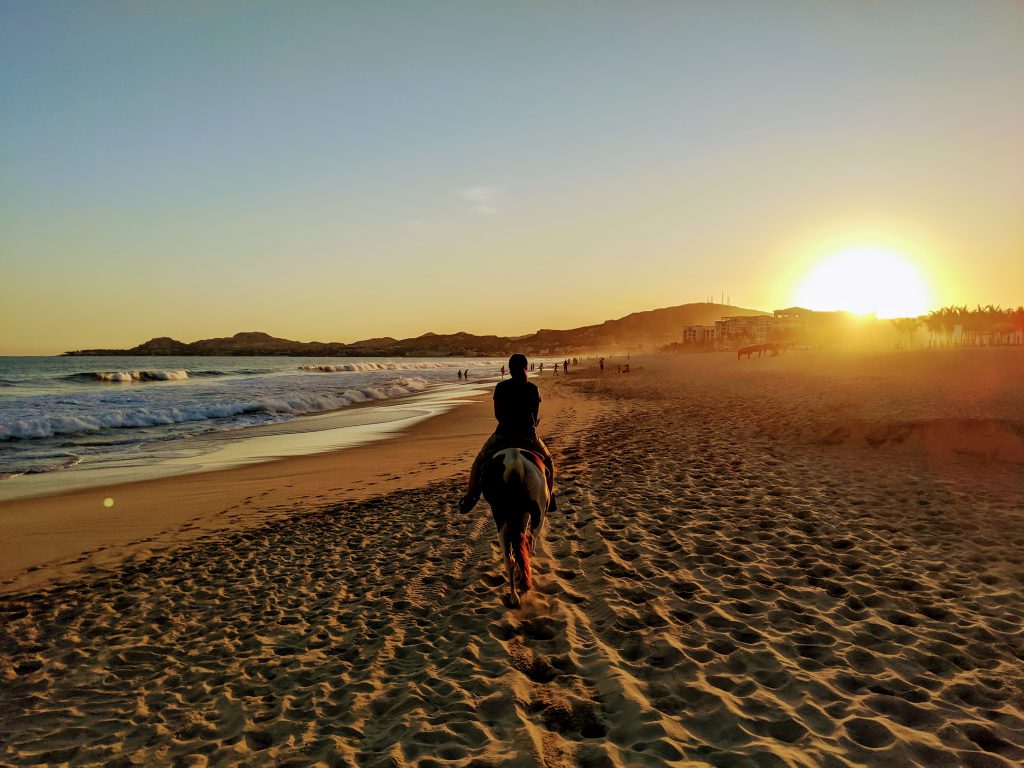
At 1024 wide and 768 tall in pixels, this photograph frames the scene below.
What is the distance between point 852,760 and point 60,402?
4487 cm

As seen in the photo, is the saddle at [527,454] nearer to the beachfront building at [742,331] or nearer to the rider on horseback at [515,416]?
the rider on horseback at [515,416]

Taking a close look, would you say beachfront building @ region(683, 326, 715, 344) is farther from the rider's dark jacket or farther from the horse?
the horse

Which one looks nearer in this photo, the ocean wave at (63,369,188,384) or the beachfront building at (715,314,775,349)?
the ocean wave at (63,369,188,384)

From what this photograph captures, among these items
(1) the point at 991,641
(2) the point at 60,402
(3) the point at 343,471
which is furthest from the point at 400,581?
(2) the point at 60,402

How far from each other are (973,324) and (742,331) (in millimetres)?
48138

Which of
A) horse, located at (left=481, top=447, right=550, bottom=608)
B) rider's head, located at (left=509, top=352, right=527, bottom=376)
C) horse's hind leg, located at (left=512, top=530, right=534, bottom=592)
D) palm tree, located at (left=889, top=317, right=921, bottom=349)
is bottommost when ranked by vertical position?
horse's hind leg, located at (left=512, top=530, right=534, bottom=592)

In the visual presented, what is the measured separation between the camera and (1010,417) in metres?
14.1

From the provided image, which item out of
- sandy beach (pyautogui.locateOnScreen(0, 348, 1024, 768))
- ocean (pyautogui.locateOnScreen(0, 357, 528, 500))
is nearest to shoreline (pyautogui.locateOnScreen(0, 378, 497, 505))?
ocean (pyautogui.locateOnScreen(0, 357, 528, 500))

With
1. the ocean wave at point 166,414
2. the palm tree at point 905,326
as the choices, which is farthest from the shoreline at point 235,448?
the palm tree at point 905,326

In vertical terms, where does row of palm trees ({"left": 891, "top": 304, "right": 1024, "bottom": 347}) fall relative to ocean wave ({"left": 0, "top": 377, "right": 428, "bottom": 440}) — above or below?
above

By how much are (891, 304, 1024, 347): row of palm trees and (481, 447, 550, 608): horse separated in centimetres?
10262

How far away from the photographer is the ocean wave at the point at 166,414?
2250 centimetres

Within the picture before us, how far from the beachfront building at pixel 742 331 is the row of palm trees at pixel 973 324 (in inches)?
873

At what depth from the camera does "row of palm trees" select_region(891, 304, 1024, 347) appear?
269ft
